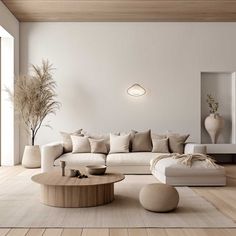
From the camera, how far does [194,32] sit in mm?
8062

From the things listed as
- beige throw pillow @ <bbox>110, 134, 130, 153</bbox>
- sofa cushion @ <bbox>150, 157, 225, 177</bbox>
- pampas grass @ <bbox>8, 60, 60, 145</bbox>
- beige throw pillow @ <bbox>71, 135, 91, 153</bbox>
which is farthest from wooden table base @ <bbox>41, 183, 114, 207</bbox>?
pampas grass @ <bbox>8, 60, 60, 145</bbox>

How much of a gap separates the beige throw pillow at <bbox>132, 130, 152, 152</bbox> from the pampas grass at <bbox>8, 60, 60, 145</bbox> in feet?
6.52

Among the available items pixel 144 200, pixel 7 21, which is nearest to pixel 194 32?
pixel 7 21

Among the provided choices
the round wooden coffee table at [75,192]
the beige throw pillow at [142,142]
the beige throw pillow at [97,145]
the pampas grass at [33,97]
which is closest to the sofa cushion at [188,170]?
the round wooden coffee table at [75,192]

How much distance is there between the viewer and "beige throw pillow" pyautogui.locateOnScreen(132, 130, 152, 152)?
684cm

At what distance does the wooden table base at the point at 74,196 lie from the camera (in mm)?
4090

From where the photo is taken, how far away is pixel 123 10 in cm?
730

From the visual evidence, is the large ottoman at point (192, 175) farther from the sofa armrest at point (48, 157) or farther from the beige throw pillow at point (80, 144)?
the sofa armrest at point (48, 157)

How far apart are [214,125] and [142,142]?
189 centimetres

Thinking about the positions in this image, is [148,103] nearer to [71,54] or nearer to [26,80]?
[71,54]

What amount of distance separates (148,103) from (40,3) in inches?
120

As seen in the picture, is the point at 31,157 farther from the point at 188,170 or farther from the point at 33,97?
the point at 188,170

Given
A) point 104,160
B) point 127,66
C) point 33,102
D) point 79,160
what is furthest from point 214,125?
point 33,102

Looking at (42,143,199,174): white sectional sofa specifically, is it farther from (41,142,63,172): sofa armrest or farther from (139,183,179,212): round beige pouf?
(139,183,179,212): round beige pouf
